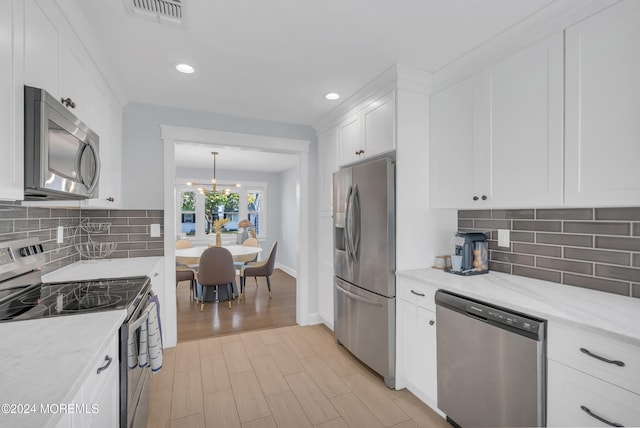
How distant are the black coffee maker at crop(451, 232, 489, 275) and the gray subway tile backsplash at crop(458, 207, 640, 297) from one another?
14 cm

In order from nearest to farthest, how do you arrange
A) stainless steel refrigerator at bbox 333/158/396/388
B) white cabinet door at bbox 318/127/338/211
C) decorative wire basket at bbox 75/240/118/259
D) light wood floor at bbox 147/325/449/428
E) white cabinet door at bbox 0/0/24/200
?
white cabinet door at bbox 0/0/24/200, light wood floor at bbox 147/325/449/428, stainless steel refrigerator at bbox 333/158/396/388, decorative wire basket at bbox 75/240/118/259, white cabinet door at bbox 318/127/338/211

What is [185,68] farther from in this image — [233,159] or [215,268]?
[233,159]

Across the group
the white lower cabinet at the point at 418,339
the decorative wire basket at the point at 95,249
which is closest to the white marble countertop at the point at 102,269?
the decorative wire basket at the point at 95,249

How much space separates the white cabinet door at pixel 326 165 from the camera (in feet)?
10.6

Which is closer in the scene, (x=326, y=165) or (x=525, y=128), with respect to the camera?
(x=525, y=128)

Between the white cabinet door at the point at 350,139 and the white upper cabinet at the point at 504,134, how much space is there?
660mm

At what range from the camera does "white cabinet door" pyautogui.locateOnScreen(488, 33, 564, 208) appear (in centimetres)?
162

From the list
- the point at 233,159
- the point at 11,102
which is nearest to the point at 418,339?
the point at 11,102

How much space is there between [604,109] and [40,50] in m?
2.58

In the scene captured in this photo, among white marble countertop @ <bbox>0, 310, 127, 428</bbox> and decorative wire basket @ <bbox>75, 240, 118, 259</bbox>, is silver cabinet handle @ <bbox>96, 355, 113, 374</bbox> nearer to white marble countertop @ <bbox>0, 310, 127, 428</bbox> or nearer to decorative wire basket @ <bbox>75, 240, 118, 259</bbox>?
white marble countertop @ <bbox>0, 310, 127, 428</bbox>

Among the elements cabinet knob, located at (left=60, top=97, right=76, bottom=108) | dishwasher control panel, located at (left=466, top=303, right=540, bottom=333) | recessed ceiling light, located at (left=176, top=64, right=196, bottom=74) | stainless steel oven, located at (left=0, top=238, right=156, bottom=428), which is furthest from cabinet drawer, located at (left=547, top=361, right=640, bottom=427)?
recessed ceiling light, located at (left=176, top=64, right=196, bottom=74)

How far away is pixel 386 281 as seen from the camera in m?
2.30

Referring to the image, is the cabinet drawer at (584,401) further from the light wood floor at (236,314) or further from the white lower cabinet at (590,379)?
the light wood floor at (236,314)

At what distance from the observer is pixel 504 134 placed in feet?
6.13
